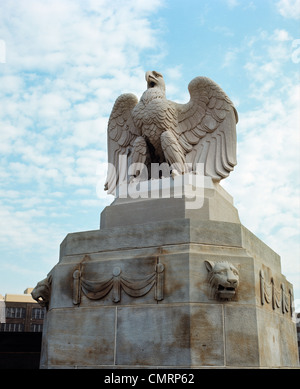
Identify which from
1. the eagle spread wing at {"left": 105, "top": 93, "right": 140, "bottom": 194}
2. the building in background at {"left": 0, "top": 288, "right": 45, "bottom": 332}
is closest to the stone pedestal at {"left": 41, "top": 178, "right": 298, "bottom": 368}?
the eagle spread wing at {"left": 105, "top": 93, "right": 140, "bottom": 194}

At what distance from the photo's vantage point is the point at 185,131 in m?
10.2

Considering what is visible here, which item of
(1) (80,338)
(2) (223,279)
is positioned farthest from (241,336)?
(1) (80,338)

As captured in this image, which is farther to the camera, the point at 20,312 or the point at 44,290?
the point at 20,312

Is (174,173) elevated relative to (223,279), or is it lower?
elevated

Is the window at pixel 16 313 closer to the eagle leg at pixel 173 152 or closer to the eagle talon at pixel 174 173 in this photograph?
the eagle leg at pixel 173 152

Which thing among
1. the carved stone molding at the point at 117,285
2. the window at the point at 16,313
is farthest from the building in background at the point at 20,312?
the carved stone molding at the point at 117,285

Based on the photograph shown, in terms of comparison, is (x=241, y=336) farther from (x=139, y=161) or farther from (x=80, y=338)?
(x=139, y=161)

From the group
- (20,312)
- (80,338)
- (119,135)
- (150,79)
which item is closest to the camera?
(80,338)

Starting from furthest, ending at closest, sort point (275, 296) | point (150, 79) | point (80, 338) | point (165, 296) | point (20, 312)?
1. point (20, 312)
2. point (150, 79)
3. point (275, 296)
4. point (80, 338)
5. point (165, 296)

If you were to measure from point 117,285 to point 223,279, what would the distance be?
1.92m

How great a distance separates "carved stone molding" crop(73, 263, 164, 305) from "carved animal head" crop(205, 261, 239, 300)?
0.85 metres

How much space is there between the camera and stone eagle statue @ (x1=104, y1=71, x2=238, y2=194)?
31.8 ft
